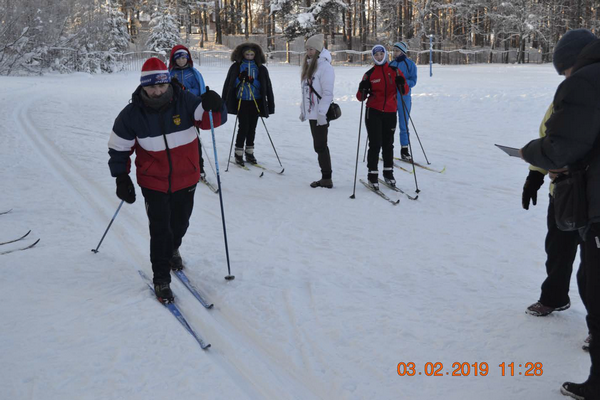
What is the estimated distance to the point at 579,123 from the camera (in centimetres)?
230

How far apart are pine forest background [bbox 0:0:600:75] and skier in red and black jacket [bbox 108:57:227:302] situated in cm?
2652

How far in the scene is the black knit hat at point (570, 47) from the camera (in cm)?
271

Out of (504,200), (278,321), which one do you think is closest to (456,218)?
(504,200)

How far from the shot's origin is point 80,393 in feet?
9.18

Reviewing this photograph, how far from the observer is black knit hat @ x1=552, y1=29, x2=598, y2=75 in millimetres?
2713

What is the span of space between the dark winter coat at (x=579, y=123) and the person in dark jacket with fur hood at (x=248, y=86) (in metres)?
5.52

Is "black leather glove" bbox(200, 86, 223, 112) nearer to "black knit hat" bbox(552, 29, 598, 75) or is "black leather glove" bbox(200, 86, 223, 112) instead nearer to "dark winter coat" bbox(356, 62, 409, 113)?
"black knit hat" bbox(552, 29, 598, 75)

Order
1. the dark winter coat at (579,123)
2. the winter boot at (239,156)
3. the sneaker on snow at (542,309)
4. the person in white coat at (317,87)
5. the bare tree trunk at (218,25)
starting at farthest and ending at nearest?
the bare tree trunk at (218,25), the winter boot at (239,156), the person in white coat at (317,87), the sneaker on snow at (542,309), the dark winter coat at (579,123)

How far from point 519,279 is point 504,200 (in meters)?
2.37

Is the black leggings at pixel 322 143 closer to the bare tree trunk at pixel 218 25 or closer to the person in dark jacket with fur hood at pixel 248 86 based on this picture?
the person in dark jacket with fur hood at pixel 248 86

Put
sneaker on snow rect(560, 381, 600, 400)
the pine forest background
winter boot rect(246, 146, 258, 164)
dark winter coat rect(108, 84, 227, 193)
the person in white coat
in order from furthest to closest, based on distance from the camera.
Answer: the pine forest background < winter boot rect(246, 146, 258, 164) < the person in white coat < dark winter coat rect(108, 84, 227, 193) < sneaker on snow rect(560, 381, 600, 400)

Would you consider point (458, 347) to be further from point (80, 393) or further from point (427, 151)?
point (427, 151)

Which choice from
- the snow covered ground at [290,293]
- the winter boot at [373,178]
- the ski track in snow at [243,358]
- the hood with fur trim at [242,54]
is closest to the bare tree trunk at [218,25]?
the hood with fur trim at [242,54]

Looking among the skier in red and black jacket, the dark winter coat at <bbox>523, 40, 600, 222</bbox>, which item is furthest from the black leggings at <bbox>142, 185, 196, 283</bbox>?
the dark winter coat at <bbox>523, 40, 600, 222</bbox>
